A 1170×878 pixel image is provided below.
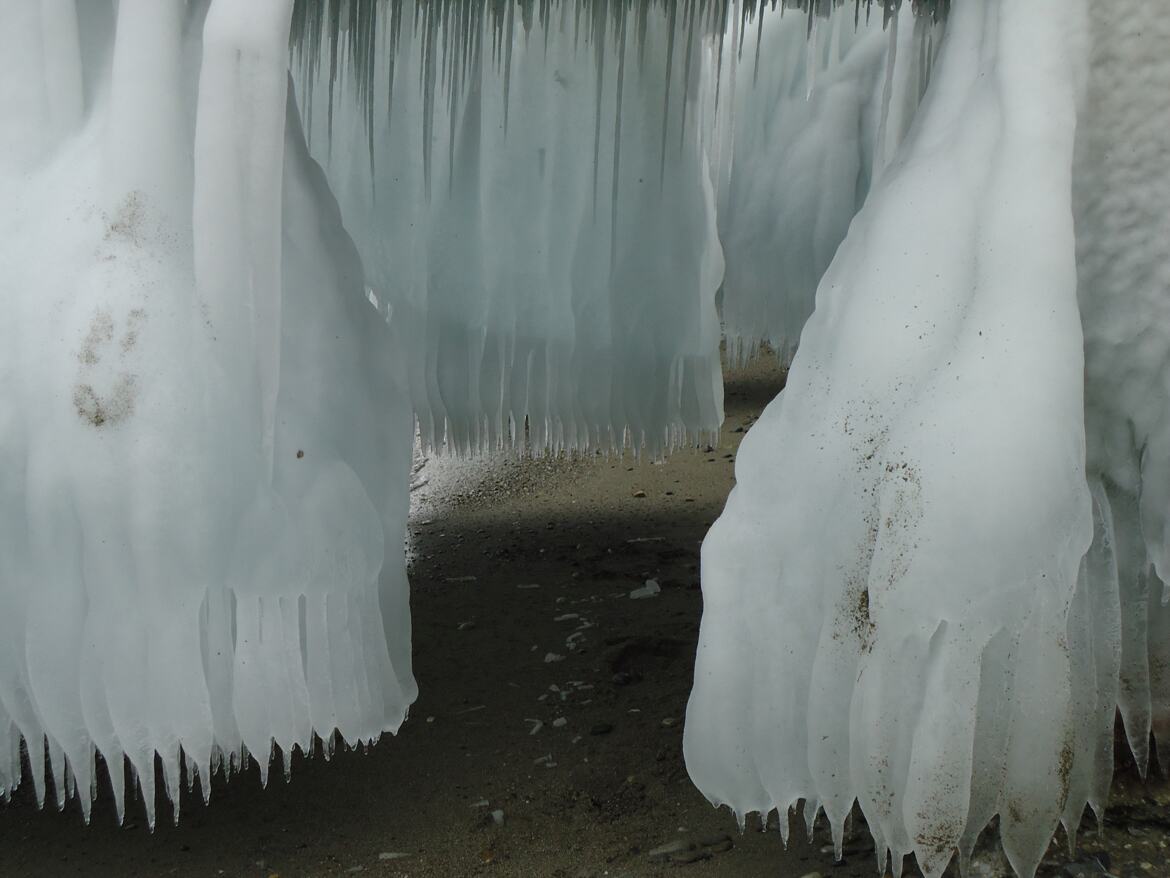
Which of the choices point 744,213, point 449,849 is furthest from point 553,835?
point 744,213

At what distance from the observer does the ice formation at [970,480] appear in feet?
5.08

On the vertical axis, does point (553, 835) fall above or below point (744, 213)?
below

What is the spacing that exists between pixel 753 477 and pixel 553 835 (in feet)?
2.53

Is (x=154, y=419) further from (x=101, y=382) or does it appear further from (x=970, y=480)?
(x=970, y=480)

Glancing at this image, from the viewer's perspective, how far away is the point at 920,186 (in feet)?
5.73

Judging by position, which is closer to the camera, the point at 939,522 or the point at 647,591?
the point at 939,522

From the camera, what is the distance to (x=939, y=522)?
155cm

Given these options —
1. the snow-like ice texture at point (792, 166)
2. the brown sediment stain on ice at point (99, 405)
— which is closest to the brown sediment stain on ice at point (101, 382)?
the brown sediment stain on ice at point (99, 405)

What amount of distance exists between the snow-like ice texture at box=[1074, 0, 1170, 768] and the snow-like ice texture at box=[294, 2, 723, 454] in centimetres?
118

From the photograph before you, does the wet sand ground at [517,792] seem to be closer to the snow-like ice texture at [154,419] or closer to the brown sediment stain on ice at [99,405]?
the snow-like ice texture at [154,419]

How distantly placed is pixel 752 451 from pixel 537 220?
131 centimetres

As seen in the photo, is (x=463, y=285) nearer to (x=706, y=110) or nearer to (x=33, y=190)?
(x=706, y=110)

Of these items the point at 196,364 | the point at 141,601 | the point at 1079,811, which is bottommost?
the point at 1079,811

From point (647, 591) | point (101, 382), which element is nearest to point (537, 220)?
point (647, 591)
